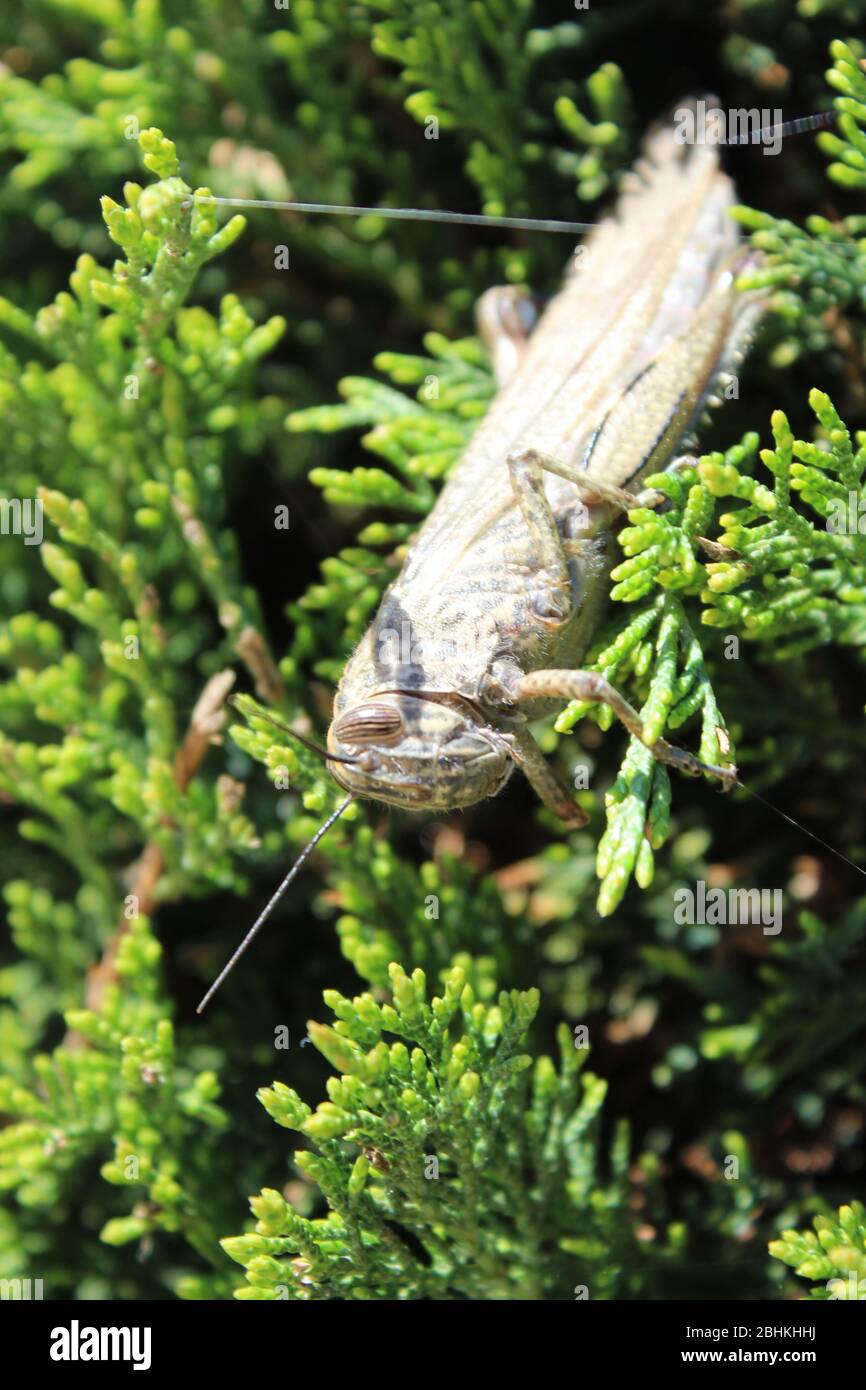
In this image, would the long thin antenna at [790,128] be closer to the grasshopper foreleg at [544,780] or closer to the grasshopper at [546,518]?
the grasshopper at [546,518]

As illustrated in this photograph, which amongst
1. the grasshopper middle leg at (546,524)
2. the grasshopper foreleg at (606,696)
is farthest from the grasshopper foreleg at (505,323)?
the grasshopper foreleg at (606,696)

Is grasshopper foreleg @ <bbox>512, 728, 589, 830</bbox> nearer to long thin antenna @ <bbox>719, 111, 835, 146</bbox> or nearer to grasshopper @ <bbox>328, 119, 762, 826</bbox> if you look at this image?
grasshopper @ <bbox>328, 119, 762, 826</bbox>

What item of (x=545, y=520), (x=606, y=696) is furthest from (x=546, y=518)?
(x=606, y=696)

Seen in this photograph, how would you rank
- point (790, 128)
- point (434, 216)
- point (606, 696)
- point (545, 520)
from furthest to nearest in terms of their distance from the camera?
1. point (790, 128)
2. point (434, 216)
3. point (545, 520)
4. point (606, 696)

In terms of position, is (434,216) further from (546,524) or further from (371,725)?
(371,725)


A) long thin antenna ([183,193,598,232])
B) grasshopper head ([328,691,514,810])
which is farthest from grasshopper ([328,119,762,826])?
long thin antenna ([183,193,598,232])
